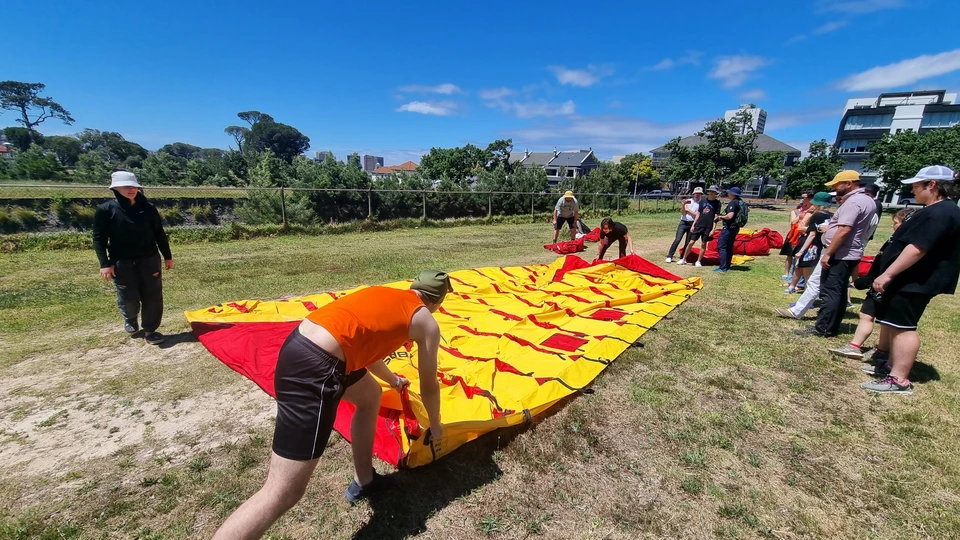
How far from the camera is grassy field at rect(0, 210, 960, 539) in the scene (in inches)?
82.7

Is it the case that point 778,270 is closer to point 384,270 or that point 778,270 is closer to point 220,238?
point 384,270

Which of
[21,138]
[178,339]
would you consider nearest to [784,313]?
[178,339]

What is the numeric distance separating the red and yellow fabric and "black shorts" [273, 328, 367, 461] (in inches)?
32.2

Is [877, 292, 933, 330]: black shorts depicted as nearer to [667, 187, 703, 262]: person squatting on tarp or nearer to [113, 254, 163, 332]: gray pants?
[667, 187, 703, 262]: person squatting on tarp

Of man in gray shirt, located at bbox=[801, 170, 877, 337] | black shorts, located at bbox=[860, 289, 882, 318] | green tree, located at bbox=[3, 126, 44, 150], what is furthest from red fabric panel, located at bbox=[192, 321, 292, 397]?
green tree, located at bbox=[3, 126, 44, 150]

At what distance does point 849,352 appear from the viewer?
388cm

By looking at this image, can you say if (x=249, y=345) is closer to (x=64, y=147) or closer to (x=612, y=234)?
(x=612, y=234)

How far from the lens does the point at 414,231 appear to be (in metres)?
14.2

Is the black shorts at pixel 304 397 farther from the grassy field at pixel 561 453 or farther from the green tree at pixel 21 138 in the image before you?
the green tree at pixel 21 138

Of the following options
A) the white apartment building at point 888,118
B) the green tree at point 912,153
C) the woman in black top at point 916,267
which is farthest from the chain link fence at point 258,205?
the white apartment building at point 888,118

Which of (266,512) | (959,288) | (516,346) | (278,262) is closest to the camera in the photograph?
(266,512)

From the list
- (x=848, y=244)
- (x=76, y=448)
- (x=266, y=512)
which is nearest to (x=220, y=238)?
(x=76, y=448)

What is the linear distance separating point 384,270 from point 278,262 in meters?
2.36

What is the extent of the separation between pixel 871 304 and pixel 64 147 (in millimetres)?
141265
